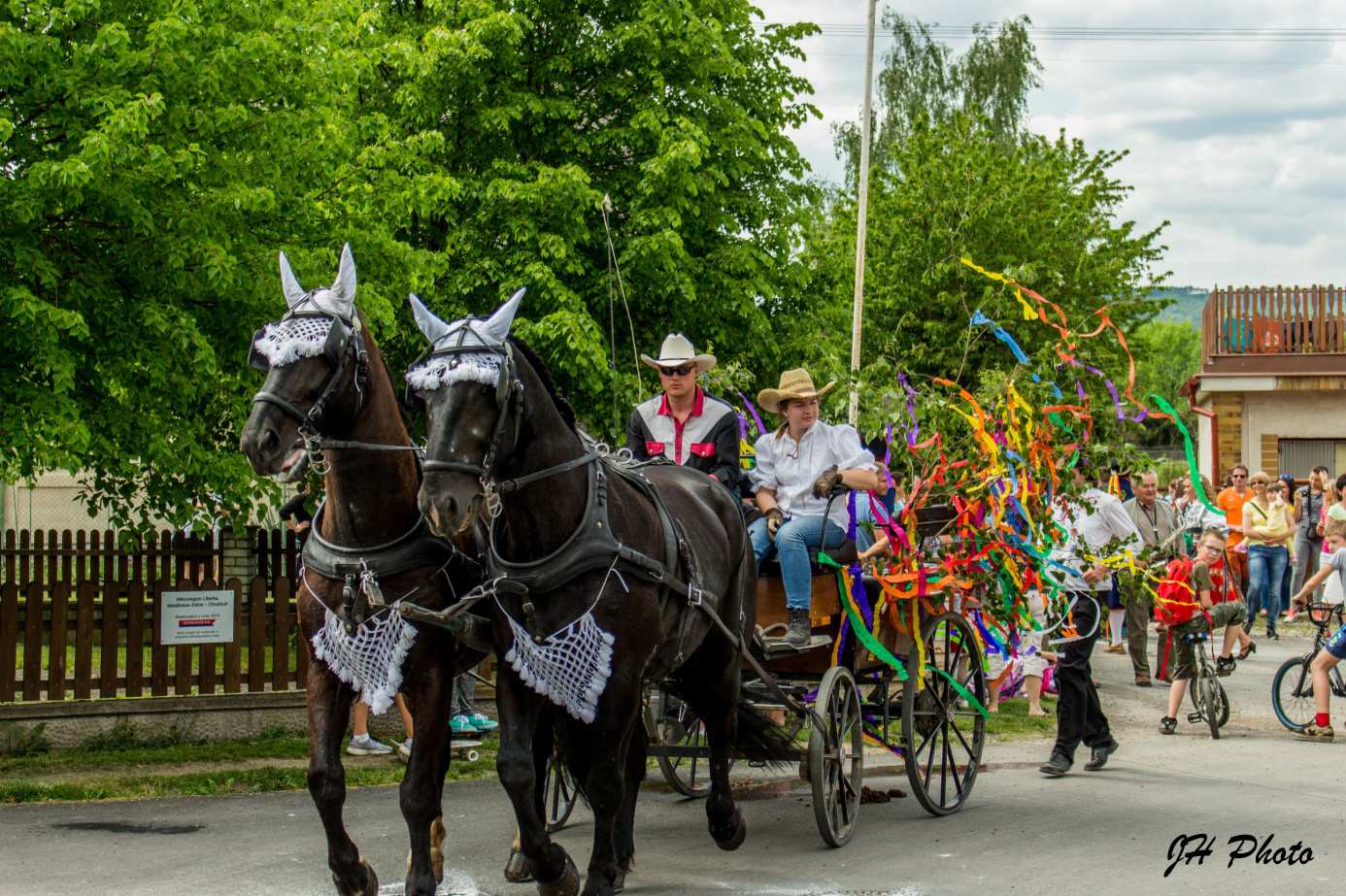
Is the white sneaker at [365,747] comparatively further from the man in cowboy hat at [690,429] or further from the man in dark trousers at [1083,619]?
the man in dark trousers at [1083,619]

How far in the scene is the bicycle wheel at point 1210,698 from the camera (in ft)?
41.6

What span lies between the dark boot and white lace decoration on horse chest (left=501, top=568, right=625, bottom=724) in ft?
A: 7.75

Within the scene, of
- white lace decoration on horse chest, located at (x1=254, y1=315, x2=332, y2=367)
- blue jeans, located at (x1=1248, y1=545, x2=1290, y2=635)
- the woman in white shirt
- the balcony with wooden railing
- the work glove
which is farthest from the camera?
the balcony with wooden railing

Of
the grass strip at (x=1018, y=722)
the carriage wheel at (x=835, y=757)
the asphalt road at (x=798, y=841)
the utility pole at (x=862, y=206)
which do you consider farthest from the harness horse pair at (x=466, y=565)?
the utility pole at (x=862, y=206)

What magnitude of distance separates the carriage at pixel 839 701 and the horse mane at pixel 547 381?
1.99 m

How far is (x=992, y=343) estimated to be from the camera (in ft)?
103

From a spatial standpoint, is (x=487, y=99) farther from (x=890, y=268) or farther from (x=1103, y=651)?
(x=890, y=268)

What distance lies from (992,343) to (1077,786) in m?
22.1

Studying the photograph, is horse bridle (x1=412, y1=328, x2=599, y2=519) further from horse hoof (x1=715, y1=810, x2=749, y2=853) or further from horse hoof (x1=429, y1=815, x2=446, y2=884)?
horse hoof (x1=715, y1=810, x2=749, y2=853)

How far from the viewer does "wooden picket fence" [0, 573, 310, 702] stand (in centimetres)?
1068

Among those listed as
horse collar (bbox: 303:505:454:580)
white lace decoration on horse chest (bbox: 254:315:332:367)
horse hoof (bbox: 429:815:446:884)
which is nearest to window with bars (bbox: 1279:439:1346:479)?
horse hoof (bbox: 429:815:446:884)

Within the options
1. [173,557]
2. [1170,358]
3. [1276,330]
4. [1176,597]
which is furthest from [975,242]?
[1170,358]

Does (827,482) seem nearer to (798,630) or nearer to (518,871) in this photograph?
(798,630)

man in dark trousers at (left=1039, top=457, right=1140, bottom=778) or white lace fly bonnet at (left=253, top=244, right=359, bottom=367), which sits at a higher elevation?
white lace fly bonnet at (left=253, top=244, right=359, bottom=367)
